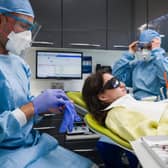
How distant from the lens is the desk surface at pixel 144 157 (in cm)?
69

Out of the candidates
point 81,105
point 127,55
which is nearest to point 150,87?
point 127,55

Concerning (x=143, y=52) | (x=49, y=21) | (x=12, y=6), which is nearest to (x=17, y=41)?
(x=12, y=6)

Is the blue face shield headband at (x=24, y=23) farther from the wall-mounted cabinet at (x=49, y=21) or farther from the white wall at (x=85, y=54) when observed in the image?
the white wall at (x=85, y=54)

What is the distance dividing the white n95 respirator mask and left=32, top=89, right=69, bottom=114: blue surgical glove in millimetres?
296

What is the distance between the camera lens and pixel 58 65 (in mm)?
3291

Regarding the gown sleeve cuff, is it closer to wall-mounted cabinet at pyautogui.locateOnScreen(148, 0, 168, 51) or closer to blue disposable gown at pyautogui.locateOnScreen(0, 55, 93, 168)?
blue disposable gown at pyautogui.locateOnScreen(0, 55, 93, 168)

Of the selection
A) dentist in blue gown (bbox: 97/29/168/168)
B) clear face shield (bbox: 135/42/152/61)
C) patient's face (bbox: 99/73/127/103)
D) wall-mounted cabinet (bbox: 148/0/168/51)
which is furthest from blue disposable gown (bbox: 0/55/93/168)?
wall-mounted cabinet (bbox: 148/0/168/51)

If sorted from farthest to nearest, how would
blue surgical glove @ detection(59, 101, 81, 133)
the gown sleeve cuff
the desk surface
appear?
blue surgical glove @ detection(59, 101, 81, 133) < the gown sleeve cuff < the desk surface

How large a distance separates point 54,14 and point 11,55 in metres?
2.02

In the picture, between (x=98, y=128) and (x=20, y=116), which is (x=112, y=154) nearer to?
(x=98, y=128)

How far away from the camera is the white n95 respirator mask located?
46.4 inches

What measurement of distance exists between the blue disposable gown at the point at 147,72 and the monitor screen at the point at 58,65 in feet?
2.89

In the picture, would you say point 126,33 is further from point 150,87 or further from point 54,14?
point 150,87

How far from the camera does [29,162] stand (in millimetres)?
1025
